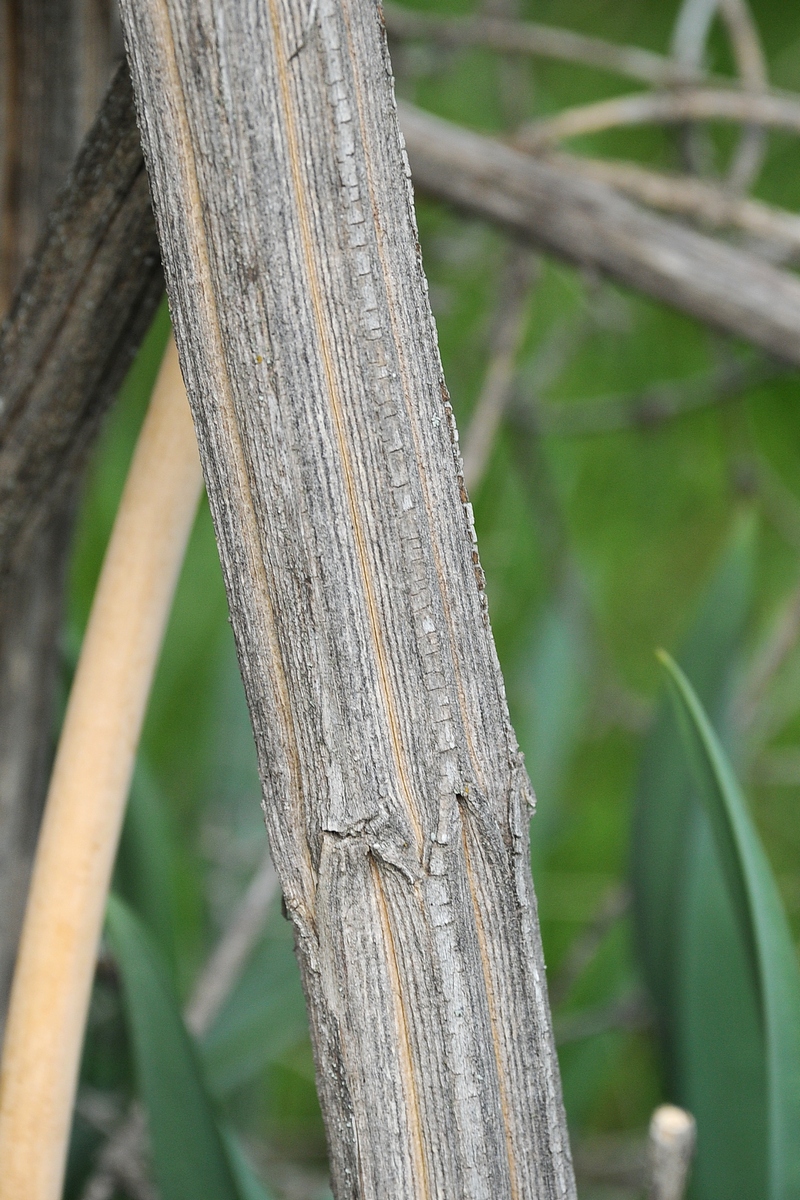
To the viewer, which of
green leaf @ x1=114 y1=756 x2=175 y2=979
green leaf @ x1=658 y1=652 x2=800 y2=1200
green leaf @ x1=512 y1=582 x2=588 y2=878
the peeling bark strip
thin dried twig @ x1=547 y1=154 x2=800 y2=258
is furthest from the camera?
green leaf @ x1=512 y1=582 x2=588 y2=878

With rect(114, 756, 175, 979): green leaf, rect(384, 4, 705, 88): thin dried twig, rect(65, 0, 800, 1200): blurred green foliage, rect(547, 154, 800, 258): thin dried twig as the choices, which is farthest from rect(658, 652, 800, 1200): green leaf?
rect(384, 4, 705, 88): thin dried twig

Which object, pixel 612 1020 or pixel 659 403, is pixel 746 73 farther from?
pixel 612 1020

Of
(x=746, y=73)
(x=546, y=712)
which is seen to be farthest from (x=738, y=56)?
(x=546, y=712)

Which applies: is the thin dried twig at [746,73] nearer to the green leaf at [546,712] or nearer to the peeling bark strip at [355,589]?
the green leaf at [546,712]

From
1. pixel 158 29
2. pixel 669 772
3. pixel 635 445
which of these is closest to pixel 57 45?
pixel 158 29

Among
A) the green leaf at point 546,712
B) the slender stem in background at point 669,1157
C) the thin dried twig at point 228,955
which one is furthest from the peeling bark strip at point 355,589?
the green leaf at point 546,712

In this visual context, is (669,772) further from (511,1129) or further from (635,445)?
(635,445)

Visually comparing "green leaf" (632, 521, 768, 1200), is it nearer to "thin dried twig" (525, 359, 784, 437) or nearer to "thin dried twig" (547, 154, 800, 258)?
"thin dried twig" (547, 154, 800, 258)
